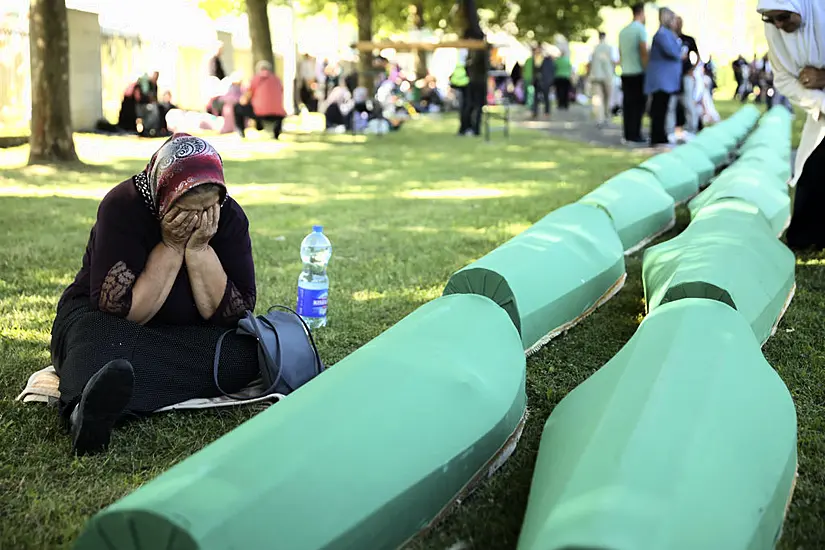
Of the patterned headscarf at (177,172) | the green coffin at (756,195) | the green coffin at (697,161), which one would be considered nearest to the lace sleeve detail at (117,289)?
the patterned headscarf at (177,172)

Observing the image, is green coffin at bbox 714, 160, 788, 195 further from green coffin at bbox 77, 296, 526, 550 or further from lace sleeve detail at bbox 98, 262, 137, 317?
lace sleeve detail at bbox 98, 262, 137, 317

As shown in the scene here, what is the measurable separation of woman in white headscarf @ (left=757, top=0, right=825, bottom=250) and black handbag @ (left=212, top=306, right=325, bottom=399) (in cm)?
351

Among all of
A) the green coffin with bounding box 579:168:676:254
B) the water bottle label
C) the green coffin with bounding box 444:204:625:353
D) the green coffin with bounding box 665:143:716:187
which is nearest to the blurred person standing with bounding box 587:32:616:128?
the green coffin with bounding box 665:143:716:187

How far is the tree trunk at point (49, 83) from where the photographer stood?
10.1 metres

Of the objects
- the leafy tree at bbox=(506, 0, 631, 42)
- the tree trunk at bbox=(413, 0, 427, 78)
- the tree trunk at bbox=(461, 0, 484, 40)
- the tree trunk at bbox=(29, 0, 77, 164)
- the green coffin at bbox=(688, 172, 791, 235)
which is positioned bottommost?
the green coffin at bbox=(688, 172, 791, 235)

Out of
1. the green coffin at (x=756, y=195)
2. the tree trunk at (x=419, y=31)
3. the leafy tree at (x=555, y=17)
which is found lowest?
the green coffin at (x=756, y=195)

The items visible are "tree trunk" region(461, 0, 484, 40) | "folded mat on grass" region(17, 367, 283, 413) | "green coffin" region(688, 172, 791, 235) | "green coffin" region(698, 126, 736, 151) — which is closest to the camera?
"folded mat on grass" region(17, 367, 283, 413)

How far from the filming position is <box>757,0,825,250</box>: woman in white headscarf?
5176mm

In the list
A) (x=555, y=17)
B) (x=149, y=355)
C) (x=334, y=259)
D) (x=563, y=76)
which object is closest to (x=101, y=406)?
(x=149, y=355)

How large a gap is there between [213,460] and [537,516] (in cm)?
70

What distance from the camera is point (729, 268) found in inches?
145

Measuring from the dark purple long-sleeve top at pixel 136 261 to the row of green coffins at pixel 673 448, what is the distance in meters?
1.34

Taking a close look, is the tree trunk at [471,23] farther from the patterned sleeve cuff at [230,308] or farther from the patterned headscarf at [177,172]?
the patterned headscarf at [177,172]

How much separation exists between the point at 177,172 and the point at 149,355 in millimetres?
646
